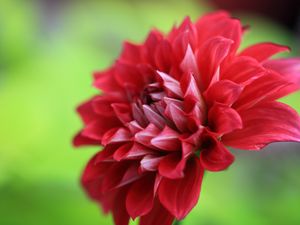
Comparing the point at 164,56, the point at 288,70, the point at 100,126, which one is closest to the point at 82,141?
the point at 100,126

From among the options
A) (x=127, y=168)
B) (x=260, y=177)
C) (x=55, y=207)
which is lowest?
(x=260, y=177)

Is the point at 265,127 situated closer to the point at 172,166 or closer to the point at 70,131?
the point at 172,166

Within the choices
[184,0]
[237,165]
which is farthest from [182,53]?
[184,0]

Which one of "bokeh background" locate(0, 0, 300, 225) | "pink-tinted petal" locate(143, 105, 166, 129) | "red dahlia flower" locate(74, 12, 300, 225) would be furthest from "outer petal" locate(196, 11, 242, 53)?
"bokeh background" locate(0, 0, 300, 225)

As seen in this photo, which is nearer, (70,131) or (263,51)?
(263,51)

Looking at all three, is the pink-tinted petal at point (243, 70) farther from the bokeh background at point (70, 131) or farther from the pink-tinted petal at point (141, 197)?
the bokeh background at point (70, 131)

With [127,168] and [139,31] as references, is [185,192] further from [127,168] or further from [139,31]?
[139,31]
